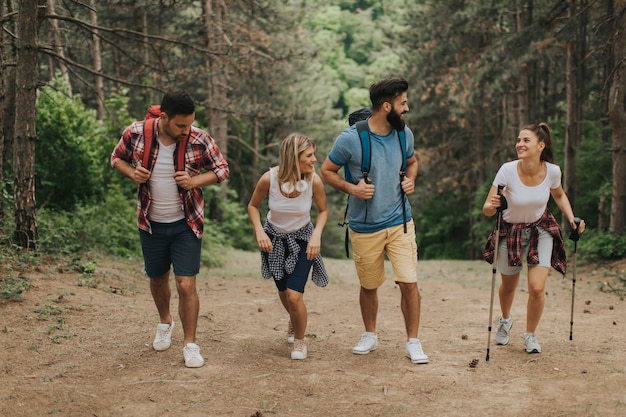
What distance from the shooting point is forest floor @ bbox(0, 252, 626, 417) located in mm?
4996

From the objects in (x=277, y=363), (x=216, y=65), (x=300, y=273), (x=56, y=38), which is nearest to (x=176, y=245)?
(x=300, y=273)

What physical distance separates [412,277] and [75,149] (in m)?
9.52

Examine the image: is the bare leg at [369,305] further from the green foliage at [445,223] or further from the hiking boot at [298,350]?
the green foliage at [445,223]

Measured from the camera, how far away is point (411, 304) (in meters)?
6.14

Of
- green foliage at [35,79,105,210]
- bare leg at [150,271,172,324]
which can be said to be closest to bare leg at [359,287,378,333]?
bare leg at [150,271,172,324]

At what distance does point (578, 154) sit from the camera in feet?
63.7

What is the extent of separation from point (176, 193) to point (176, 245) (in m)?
0.46

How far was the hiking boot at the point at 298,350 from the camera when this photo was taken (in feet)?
20.4

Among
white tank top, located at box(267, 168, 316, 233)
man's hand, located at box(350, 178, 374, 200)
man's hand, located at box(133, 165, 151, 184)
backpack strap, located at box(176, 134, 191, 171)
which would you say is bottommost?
white tank top, located at box(267, 168, 316, 233)

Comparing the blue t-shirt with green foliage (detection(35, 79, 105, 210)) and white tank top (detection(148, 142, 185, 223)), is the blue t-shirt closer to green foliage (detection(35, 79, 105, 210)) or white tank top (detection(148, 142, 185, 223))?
white tank top (detection(148, 142, 185, 223))

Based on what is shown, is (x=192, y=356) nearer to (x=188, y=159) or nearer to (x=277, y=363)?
(x=277, y=363)

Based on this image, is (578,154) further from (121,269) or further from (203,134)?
(203,134)

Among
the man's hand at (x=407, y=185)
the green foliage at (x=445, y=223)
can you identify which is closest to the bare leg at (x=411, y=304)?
the man's hand at (x=407, y=185)

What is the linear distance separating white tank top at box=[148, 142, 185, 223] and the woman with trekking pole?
109 inches
